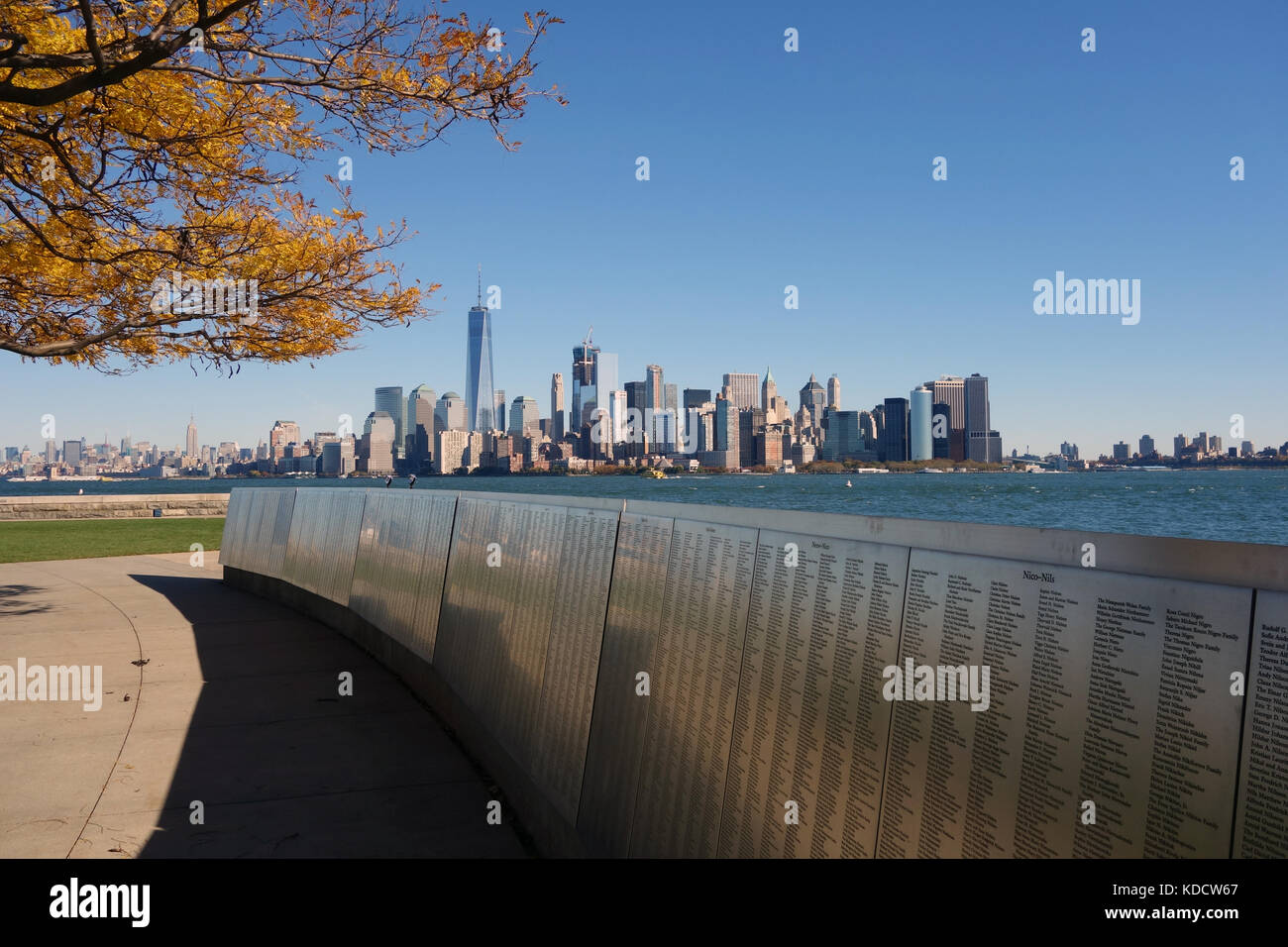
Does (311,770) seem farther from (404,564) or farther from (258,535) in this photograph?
(258,535)

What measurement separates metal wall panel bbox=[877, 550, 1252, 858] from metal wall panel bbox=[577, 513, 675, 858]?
66.4 inches

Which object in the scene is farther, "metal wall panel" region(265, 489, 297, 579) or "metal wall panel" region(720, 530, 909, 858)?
"metal wall panel" region(265, 489, 297, 579)

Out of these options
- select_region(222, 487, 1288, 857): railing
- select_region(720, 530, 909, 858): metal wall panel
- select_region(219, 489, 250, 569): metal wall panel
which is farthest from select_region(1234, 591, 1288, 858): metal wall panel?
select_region(219, 489, 250, 569): metal wall panel

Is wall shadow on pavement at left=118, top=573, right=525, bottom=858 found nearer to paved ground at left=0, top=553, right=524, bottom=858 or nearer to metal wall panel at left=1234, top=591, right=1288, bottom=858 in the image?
paved ground at left=0, top=553, right=524, bottom=858

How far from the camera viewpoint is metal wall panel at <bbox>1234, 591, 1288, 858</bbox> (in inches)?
69.1

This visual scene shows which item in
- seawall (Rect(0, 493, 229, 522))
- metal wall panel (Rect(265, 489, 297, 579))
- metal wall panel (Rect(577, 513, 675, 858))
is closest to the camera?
metal wall panel (Rect(577, 513, 675, 858))

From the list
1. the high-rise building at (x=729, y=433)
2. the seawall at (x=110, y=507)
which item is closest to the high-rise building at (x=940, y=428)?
the high-rise building at (x=729, y=433)

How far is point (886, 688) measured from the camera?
2754 millimetres

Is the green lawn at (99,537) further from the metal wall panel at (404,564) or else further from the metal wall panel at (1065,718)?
the metal wall panel at (1065,718)

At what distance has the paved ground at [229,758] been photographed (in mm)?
5207

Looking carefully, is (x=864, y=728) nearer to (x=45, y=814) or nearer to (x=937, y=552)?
(x=937, y=552)

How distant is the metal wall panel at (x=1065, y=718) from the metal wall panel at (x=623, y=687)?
1686 mm

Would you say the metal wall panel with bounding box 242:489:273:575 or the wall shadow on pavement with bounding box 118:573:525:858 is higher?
the metal wall panel with bounding box 242:489:273:575
